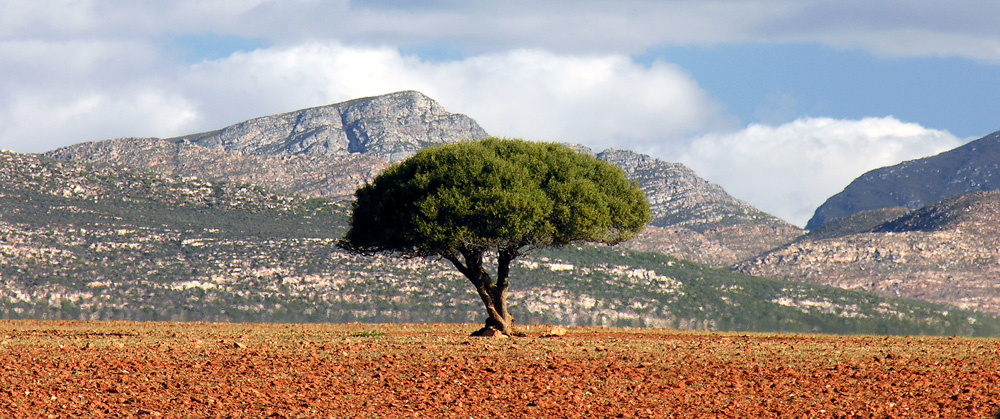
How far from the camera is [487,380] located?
23.6 meters

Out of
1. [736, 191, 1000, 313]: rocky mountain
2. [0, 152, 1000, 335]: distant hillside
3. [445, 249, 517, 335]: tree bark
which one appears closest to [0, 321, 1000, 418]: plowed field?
[445, 249, 517, 335]: tree bark

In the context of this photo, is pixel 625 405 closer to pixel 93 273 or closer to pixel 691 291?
pixel 93 273

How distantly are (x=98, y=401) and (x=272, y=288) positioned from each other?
63.6 meters

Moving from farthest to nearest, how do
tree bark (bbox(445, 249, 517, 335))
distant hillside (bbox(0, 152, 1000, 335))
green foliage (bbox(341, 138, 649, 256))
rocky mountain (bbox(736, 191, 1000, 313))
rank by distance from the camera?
rocky mountain (bbox(736, 191, 1000, 313)), distant hillside (bbox(0, 152, 1000, 335)), tree bark (bbox(445, 249, 517, 335)), green foliage (bbox(341, 138, 649, 256))

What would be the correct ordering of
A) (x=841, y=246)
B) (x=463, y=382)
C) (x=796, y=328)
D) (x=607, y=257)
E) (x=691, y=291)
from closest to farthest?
1. (x=463, y=382)
2. (x=796, y=328)
3. (x=691, y=291)
4. (x=607, y=257)
5. (x=841, y=246)

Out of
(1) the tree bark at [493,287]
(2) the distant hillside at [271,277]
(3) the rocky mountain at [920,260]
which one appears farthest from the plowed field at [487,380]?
(3) the rocky mountain at [920,260]

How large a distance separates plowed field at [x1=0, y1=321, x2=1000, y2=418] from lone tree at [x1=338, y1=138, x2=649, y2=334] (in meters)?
8.11

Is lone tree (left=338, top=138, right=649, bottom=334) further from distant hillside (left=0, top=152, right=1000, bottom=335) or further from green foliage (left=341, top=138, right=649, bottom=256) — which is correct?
distant hillside (left=0, top=152, right=1000, bottom=335)

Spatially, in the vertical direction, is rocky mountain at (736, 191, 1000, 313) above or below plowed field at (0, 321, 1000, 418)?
above

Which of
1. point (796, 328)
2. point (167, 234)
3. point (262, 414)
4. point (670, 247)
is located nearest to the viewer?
point (262, 414)

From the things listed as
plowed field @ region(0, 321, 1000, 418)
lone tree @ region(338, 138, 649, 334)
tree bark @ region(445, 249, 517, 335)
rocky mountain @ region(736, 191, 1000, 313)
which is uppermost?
rocky mountain @ region(736, 191, 1000, 313)

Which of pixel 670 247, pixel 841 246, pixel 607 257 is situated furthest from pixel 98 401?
pixel 670 247

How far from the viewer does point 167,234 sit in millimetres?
88875

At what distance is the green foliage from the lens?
39.9 m
